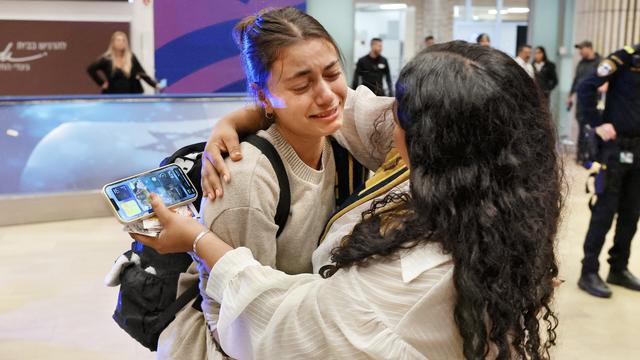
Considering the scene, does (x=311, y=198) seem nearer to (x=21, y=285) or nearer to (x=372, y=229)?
(x=372, y=229)

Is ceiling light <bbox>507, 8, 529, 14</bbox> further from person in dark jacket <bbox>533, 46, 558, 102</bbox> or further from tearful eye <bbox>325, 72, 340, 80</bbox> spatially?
tearful eye <bbox>325, 72, 340, 80</bbox>

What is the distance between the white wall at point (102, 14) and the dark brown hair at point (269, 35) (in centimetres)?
916

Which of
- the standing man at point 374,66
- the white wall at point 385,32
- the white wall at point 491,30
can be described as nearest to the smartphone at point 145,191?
the standing man at point 374,66

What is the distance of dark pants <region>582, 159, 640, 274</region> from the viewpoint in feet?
15.6

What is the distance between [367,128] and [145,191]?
0.58 meters

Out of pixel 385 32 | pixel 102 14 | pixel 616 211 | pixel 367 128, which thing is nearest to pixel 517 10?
pixel 385 32

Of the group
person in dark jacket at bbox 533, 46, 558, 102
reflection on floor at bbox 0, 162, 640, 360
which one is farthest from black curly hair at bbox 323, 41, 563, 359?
person in dark jacket at bbox 533, 46, 558, 102

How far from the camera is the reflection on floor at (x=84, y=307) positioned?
13.2ft

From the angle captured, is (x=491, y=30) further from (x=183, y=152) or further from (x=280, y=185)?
(x=280, y=185)

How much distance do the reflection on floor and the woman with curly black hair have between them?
2078mm

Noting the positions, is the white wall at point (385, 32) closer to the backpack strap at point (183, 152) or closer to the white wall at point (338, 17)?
the white wall at point (338, 17)

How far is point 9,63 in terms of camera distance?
9.98 metres

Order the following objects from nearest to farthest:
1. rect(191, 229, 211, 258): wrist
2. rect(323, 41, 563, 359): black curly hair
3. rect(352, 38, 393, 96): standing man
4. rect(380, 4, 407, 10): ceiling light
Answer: rect(323, 41, 563, 359): black curly hair
rect(191, 229, 211, 258): wrist
rect(352, 38, 393, 96): standing man
rect(380, 4, 407, 10): ceiling light

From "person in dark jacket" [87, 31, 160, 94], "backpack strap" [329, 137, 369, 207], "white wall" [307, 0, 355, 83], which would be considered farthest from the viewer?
"white wall" [307, 0, 355, 83]
